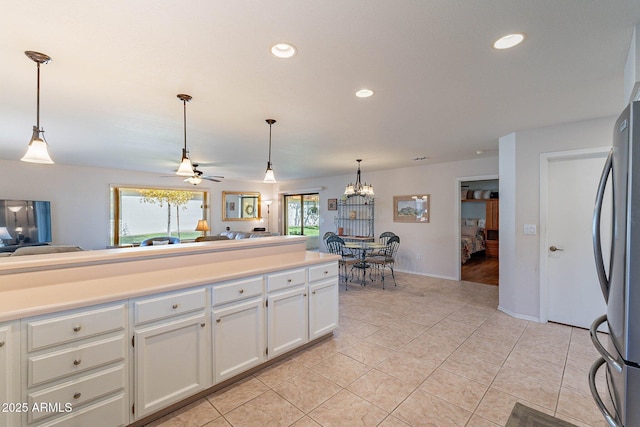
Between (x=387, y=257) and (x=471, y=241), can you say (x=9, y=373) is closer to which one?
(x=387, y=257)

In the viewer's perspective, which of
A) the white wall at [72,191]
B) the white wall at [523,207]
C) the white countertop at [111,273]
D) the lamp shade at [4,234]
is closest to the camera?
the white countertop at [111,273]

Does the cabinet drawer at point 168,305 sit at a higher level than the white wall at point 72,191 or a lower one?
lower

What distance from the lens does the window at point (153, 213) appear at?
6.78 m

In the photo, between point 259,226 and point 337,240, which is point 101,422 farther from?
point 259,226

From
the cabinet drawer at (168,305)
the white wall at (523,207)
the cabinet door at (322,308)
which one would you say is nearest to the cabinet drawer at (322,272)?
the cabinet door at (322,308)

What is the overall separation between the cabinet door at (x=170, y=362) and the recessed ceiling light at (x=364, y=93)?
2.21 meters

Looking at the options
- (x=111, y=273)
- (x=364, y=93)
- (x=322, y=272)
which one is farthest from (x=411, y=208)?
(x=111, y=273)

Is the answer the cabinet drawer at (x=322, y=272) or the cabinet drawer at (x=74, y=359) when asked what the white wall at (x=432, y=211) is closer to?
the cabinet drawer at (x=322, y=272)

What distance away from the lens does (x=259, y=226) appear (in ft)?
31.8

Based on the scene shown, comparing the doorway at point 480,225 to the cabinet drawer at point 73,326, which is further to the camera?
the doorway at point 480,225

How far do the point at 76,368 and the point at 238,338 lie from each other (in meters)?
0.99

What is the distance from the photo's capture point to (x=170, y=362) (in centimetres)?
187

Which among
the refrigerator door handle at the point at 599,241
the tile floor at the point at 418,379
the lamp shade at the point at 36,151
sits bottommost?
the tile floor at the point at 418,379

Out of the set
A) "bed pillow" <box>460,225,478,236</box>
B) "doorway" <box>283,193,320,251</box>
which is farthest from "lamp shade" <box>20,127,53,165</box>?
"bed pillow" <box>460,225,478,236</box>
